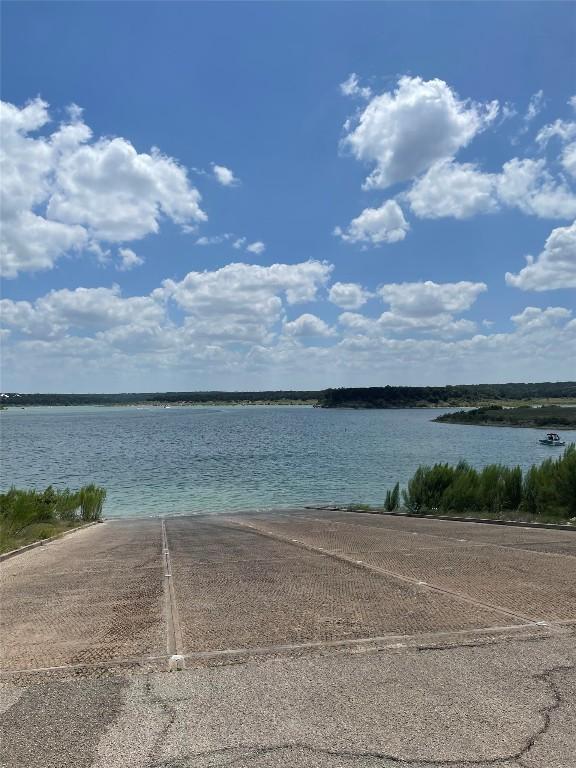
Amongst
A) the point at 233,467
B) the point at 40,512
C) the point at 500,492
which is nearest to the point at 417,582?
the point at 500,492

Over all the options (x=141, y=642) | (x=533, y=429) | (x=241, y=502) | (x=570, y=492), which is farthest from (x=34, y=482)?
(x=533, y=429)

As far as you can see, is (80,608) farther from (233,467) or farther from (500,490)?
(233,467)

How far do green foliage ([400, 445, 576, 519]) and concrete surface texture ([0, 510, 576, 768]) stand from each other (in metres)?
10.5

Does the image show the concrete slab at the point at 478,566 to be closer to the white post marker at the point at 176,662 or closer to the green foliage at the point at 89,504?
the white post marker at the point at 176,662

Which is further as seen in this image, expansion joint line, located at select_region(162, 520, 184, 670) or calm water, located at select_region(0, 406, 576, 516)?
calm water, located at select_region(0, 406, 576, 516)

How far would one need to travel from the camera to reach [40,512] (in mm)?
21641

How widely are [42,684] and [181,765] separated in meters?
1.86

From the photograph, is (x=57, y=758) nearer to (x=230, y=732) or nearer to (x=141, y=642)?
(x=230, y=732)

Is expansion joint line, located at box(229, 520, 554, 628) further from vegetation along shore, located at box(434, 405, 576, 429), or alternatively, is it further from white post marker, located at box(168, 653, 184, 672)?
vegetation along shore, located at box(434, 405, 576, 429)

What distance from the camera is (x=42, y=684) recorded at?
4.86m

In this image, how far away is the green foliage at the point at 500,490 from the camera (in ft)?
63.2

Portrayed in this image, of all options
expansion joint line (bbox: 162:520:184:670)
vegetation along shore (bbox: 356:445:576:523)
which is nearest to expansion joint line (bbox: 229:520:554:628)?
expansion joint line (bbox: 162:520:184:670)

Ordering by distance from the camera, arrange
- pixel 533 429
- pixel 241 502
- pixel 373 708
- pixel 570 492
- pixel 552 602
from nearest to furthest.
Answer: pixel 373 708 → pixel 552 602 → pixel 570 492 → pixel 241 502 → pixel 533 429

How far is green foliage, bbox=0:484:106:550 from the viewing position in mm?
17609
